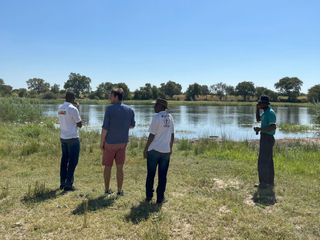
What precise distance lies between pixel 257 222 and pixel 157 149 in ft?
6.54

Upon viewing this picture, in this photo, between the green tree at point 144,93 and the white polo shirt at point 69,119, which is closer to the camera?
the white polo shirt at point 69,119

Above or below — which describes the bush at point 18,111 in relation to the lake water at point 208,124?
above

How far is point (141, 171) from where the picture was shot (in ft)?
31.5

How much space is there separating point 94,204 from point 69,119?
1804mm

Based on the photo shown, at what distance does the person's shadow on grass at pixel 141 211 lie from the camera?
5.71 m

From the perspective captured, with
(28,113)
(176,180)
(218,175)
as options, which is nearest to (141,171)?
(176,180)

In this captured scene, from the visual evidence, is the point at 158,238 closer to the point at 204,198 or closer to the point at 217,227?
the point at 217,227

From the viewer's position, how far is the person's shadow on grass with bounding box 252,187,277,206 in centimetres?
682

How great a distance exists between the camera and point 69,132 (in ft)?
23.9

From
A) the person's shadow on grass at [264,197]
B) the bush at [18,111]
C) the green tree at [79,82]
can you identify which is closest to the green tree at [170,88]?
the green tree at [79,82]

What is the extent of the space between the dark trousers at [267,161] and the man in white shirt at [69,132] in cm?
386

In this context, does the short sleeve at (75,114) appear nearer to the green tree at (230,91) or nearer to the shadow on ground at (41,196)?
the shadow on ground at (41,196)

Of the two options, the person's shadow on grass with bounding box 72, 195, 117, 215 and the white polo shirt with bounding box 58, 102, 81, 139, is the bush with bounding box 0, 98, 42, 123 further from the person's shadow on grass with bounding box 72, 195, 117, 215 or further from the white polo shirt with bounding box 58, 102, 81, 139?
the person's shadow on grass with bounding box 72, 195, 117, 215

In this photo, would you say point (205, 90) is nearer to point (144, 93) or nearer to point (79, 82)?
point (144, 93)
